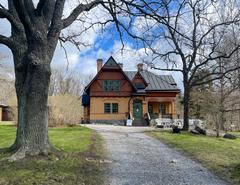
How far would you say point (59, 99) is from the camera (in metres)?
33.1

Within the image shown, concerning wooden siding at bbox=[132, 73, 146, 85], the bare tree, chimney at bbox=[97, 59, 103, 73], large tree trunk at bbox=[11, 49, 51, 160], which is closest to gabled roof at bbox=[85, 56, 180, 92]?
wooden siding at bbox=[132, 73, 146, 85]

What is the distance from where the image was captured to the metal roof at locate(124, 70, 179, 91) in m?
43.4

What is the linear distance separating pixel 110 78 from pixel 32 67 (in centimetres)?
3231

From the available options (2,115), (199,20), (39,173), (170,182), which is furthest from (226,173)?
(2,115)

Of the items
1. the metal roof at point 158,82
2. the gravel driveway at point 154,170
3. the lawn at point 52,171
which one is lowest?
the gravel driveway at point 154,170

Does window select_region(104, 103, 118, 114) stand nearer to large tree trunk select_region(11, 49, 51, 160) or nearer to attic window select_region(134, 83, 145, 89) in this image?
attic window select_region(134, 83, 145, 89)

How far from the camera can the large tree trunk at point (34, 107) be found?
992 cm

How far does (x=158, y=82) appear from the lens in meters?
44.9

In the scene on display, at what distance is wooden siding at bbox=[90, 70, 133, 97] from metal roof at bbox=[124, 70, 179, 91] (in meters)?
2.58

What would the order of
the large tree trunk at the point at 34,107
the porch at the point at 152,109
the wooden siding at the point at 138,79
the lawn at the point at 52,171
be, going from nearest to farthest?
the lawn at the point at 52,171 → the large tree trunk at the point at 34,107 → the porch at the point at 152,109 → the wooden siding at the point at 138,79

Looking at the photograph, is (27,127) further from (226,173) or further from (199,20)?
→ (199,20)

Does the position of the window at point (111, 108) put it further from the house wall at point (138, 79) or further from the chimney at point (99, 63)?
the chimney at point (99, 63)

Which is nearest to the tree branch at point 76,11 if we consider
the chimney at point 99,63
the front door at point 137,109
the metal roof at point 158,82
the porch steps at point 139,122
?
the porch steps at point 139,122

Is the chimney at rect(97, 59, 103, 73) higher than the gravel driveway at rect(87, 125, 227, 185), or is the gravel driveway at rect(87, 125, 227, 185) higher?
the chimney at rect(97, 59, 103, 73)
